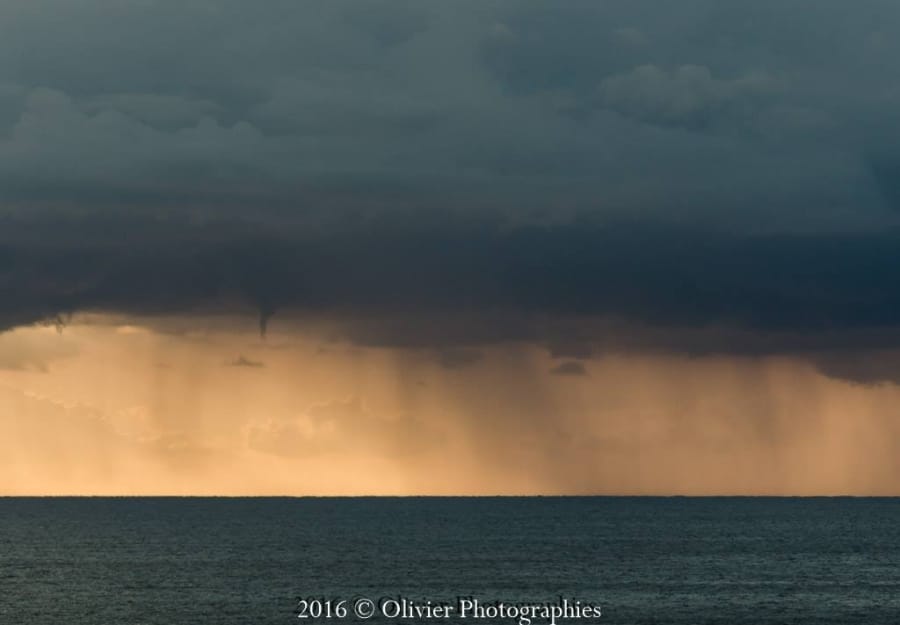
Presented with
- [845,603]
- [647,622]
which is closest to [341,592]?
[647,622]

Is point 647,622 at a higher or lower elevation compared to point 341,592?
lower

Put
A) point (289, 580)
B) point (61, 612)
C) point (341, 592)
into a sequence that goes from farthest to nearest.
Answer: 1. point (289, 580)
2. point (341, 592)
3. point (61, 612)

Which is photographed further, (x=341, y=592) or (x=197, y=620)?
(x=341, y=592)

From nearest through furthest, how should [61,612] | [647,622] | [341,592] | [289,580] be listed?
[647,622]
[61,612]
[341,592]
[289,580]

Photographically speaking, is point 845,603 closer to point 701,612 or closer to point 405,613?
point 701,612

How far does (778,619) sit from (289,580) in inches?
2902

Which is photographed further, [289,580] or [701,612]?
[289,580]

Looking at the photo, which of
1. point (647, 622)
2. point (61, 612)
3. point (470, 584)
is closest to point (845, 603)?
point (647, 622)

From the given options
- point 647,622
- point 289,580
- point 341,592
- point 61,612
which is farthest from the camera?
point 289,580

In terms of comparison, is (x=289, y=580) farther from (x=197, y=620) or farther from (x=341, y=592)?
(x=197, y=620)

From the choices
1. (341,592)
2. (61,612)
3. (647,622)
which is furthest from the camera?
(341,592)

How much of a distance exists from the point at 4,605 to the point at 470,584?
58083 millimetres

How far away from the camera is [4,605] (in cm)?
16362

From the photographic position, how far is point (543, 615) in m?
154
